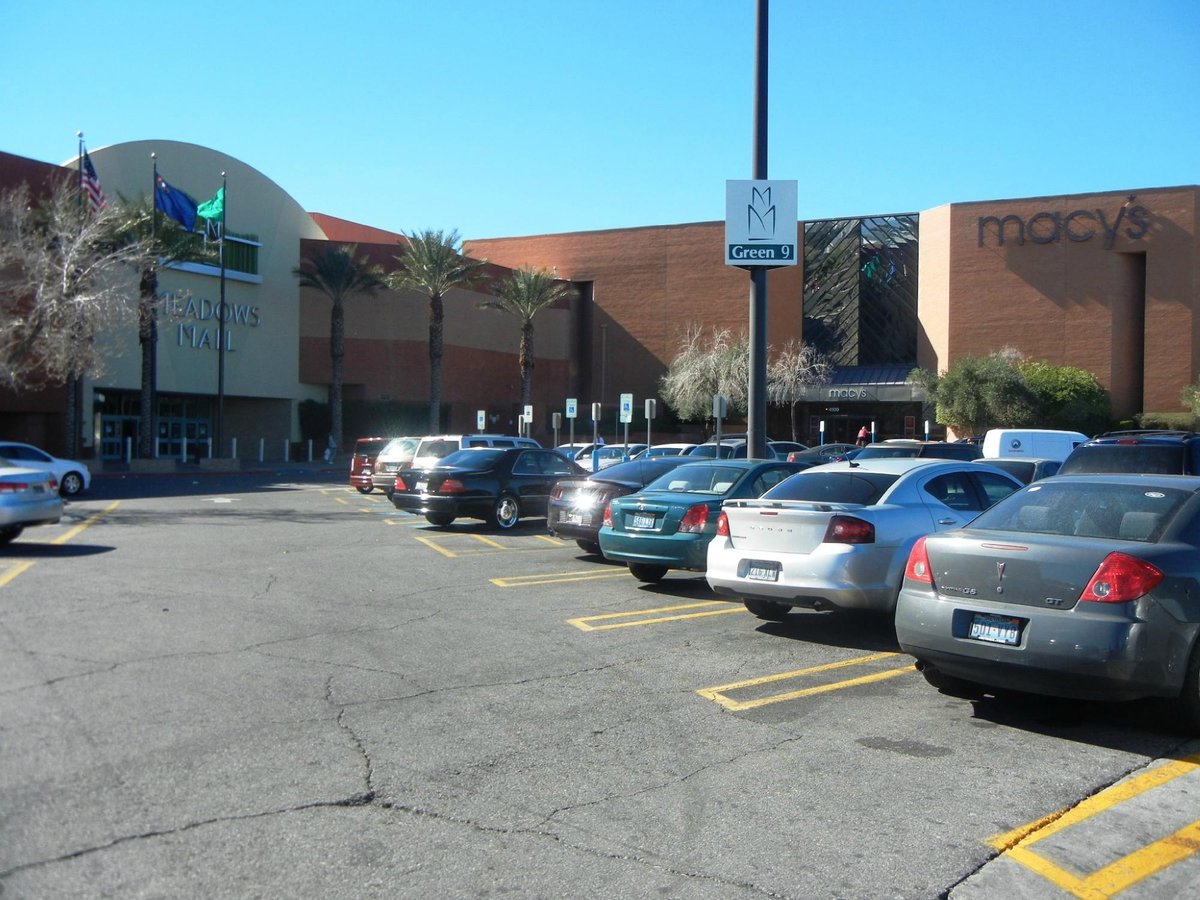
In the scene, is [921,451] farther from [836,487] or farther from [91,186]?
[91,186]

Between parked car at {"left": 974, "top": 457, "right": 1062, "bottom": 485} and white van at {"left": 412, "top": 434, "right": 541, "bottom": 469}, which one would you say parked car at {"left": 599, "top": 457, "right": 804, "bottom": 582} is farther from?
white van at {"left": 412, "top": 434, "right": 541, "bottom": 469}

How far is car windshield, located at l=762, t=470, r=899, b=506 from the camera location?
9.51 meters

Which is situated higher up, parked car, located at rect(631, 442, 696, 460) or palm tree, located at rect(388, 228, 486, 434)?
palm tree, located at rect(388, 228, 486, 434)

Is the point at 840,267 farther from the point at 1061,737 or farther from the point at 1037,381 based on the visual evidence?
the point at 1061,737

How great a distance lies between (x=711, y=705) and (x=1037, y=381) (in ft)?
160

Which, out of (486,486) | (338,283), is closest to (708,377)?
(338,283)

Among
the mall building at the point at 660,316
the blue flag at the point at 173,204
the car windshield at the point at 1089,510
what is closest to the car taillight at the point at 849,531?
the car windshield at the point at 1089,510

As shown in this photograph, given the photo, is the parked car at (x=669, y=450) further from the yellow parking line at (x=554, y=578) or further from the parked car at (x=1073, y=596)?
the parked car at (x=1073, y=596)

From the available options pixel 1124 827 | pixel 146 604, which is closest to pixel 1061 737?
A: pixel 1124 827

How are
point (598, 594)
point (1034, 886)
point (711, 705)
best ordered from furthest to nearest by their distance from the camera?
point (598, 594)
point (711, 705)
point (1034, 886)

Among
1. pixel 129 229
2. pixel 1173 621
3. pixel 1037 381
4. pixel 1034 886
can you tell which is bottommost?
pixel 1034 886

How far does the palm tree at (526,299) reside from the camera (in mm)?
55219

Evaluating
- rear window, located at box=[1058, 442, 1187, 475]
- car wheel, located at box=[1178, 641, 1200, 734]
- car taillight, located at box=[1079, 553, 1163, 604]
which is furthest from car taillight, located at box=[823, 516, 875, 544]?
rear window, located at box=[1058, 442, 1187, 475]

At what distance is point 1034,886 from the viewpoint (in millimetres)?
4301
